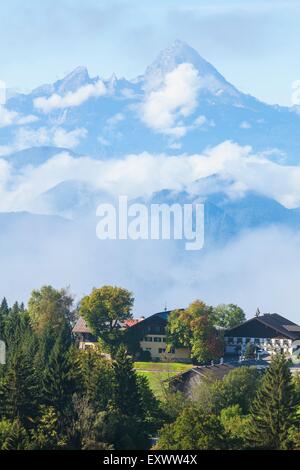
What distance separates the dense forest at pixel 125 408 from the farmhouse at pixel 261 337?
38.7 metres

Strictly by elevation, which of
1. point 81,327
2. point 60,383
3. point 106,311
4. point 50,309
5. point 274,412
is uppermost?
point 50,309

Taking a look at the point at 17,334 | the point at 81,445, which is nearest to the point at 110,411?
the point at 81,445

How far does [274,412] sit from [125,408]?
37.4 ft

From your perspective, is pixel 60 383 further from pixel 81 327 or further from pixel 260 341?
pixel 260 341

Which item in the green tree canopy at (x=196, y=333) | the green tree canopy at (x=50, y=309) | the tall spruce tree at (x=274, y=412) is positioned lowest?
the tall spruce tree at (x=274, y=412)

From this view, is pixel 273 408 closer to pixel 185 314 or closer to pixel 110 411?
pixel 110 411

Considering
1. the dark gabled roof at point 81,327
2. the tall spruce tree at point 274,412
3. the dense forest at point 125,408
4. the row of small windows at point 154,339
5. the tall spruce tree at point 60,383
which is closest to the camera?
the dense forest at point 125,408

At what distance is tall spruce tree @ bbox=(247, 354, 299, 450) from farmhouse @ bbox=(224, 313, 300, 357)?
177 feet

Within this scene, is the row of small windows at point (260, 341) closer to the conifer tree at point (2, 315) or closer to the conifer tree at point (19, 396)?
the conifer tree at point (2, 315)

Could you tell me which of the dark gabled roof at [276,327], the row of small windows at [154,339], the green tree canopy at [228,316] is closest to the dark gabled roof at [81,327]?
the row of small windows at [154,339]

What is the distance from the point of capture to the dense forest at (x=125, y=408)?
6366cm

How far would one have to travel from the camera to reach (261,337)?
131m

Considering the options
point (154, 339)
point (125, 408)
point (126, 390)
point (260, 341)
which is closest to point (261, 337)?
point (260, 341)
